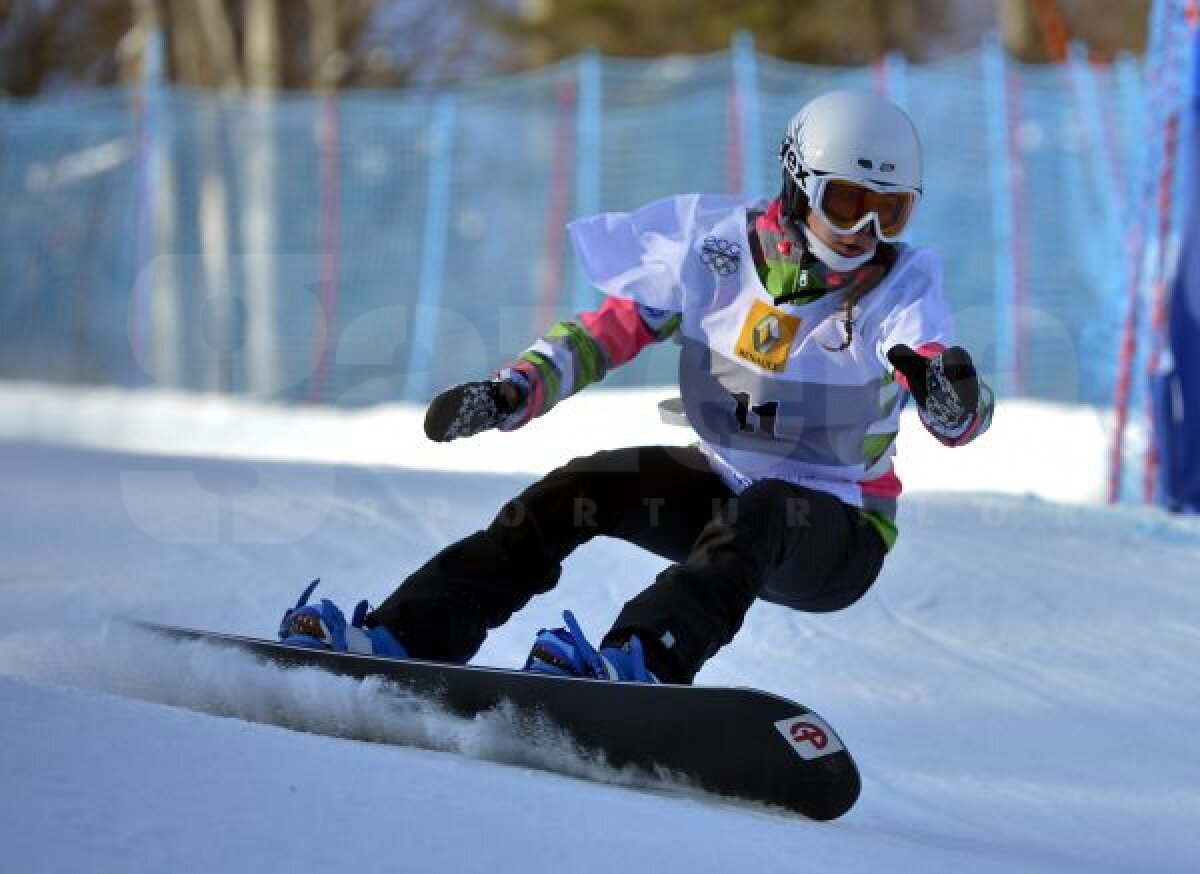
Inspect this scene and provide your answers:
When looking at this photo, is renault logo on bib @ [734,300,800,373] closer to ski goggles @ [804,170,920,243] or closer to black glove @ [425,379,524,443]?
ski goggles @ [804,170,920,243]

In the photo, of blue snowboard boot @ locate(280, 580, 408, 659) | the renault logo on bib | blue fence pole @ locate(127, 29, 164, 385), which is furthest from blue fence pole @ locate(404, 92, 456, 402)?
blue snowboard boot @ locate(280, 580, 408, 659)

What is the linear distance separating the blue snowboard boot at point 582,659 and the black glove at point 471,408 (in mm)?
444

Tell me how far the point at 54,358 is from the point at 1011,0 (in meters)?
13.5

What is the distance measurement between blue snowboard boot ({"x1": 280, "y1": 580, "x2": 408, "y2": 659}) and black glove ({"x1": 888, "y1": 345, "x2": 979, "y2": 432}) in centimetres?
103

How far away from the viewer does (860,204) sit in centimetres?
340

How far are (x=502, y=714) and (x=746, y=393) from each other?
102cm

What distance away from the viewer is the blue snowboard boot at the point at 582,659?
2.81 m

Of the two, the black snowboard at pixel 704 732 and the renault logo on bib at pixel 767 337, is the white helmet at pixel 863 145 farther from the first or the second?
the black snowboard at pixel 704 732

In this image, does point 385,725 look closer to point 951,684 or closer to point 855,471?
point 855,471

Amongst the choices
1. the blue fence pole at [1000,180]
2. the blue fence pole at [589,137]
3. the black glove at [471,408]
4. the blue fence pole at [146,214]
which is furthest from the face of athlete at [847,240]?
the blue fence pole at [146,214]

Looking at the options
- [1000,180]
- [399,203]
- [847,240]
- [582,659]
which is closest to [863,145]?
[847,240]

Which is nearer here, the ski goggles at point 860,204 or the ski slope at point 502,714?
the ski slope at point 502,714

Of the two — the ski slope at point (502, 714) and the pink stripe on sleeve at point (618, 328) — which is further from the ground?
the pink stripe on sleeve at point (618, 328)

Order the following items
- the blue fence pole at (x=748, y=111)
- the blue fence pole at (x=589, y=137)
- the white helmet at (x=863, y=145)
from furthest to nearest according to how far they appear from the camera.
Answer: the blue fence pole at (x=589, y=137) < the blue fence pole at (x=748, y=111) < the white helmet at (x=863, y=145)
